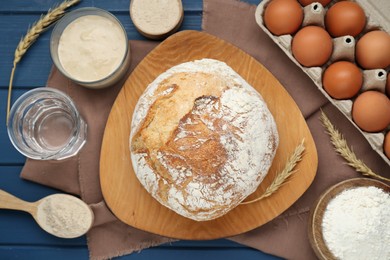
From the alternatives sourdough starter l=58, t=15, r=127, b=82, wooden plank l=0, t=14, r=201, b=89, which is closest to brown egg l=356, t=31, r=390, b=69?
wooden plank l=0, t=14, r=201, b=89

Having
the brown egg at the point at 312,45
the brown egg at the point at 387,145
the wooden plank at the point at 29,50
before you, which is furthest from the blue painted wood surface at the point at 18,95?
the brown egg at the point at 387,145

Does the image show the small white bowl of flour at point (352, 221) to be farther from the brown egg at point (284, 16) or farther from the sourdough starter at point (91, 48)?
the sourdough starter at point (91, 48)

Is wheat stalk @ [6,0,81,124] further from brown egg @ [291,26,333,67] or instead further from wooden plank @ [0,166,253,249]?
brown egg @ [291,26,333,67]

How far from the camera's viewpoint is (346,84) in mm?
1437

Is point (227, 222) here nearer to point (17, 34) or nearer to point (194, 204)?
point (194, 204)

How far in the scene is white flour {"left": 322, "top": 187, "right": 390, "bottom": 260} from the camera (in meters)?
1.47

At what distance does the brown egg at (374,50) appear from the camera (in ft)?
4.72

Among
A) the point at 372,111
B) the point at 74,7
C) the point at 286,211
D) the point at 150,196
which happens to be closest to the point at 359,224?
the point at 286,211

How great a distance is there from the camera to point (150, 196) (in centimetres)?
153

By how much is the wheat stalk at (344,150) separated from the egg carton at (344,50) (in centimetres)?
7

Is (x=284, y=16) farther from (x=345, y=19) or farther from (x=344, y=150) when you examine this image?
(x=344, y=150)

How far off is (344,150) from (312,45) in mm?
346

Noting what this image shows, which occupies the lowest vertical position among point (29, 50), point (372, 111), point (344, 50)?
point (29, 50)

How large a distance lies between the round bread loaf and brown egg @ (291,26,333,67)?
21 centimetres
